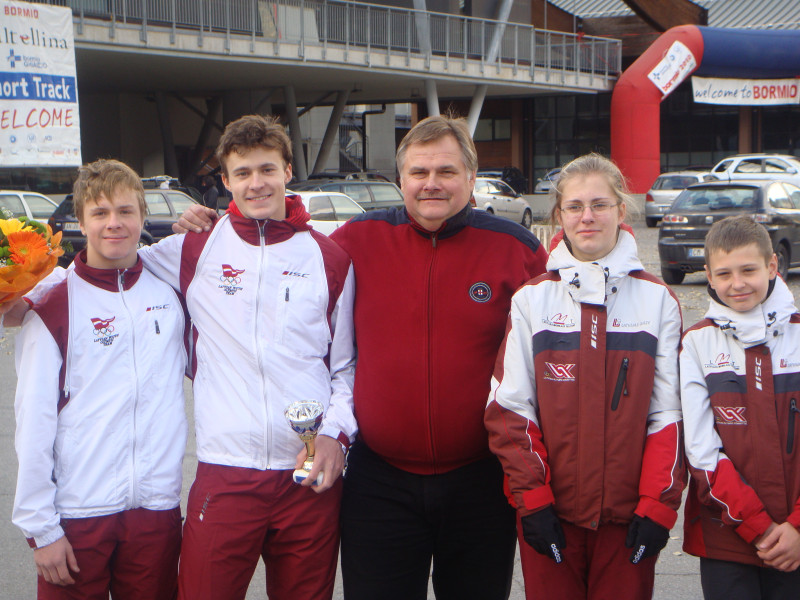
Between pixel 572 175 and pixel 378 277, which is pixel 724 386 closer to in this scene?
pixel 572 175

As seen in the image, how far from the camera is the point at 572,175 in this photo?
2943 mm

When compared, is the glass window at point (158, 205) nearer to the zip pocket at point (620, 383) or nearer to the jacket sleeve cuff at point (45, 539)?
the jacket sleeve cuff at point (45, 539)

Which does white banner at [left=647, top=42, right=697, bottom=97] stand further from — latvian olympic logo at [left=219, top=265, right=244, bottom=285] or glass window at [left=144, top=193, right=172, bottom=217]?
latvian olympic logo at [left=219, top=265, right=244, bottom=285]

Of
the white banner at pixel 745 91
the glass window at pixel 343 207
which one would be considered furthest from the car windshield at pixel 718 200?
the white banner at pixel 745 91

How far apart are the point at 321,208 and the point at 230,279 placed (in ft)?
50.7

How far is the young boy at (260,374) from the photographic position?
115 inches

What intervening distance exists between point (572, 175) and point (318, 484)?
4.61 feet

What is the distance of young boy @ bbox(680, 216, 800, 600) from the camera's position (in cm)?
273

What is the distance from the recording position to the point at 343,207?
19.2m

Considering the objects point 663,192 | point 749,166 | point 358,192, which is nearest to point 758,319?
point 358,192

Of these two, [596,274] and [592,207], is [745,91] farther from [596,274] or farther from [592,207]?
[596,274]

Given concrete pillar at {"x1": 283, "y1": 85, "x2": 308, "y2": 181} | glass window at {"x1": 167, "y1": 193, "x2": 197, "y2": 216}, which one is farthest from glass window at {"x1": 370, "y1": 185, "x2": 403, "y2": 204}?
concrete pillar at {"x1": 283, "y1": 85, "x2": 308, "y2": 181}

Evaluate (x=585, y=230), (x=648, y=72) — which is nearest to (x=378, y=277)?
(x=585, y=230)

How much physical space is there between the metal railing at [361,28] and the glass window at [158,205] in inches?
222
